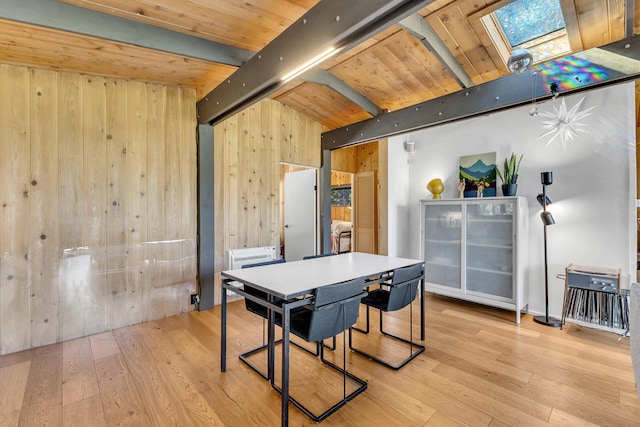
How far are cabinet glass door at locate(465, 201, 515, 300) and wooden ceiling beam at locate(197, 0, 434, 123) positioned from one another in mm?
2627

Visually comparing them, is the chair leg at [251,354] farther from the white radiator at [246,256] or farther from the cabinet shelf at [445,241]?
the cabinet shelf at [445,241]

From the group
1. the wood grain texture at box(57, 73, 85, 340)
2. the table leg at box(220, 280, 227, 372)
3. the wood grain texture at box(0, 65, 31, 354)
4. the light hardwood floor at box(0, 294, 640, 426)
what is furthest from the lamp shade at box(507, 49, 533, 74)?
the wood grain texture at box(0, 65, 31, 354)

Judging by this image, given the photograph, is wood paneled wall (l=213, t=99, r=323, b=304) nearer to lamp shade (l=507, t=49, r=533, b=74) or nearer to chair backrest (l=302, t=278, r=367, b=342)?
chair backrest (l=302, t=278, r=367, b=342)

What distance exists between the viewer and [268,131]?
412 centimetres

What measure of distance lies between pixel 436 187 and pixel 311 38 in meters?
2.77

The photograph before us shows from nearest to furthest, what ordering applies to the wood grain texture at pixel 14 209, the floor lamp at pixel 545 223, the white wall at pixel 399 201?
the wood grain texture at pixel 14 209
the floor lamp at pixel 545 223
the white wall at pixel 399 201

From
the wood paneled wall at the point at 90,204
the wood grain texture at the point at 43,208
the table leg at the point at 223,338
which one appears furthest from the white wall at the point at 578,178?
the wood grain texture at the point at 43,208

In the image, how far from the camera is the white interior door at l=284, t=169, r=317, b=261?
4.97 metres

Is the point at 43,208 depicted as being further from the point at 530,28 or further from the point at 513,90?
the point at 530,28

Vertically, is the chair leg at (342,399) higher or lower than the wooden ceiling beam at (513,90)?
lower

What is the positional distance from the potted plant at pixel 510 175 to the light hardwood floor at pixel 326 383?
58.4 inches

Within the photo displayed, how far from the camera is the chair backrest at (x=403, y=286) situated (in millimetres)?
2293

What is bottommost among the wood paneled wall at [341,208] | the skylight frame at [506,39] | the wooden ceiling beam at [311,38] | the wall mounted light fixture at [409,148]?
the wood paneled wall at [341,208]

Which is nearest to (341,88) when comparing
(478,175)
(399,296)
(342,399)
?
(478,175)
